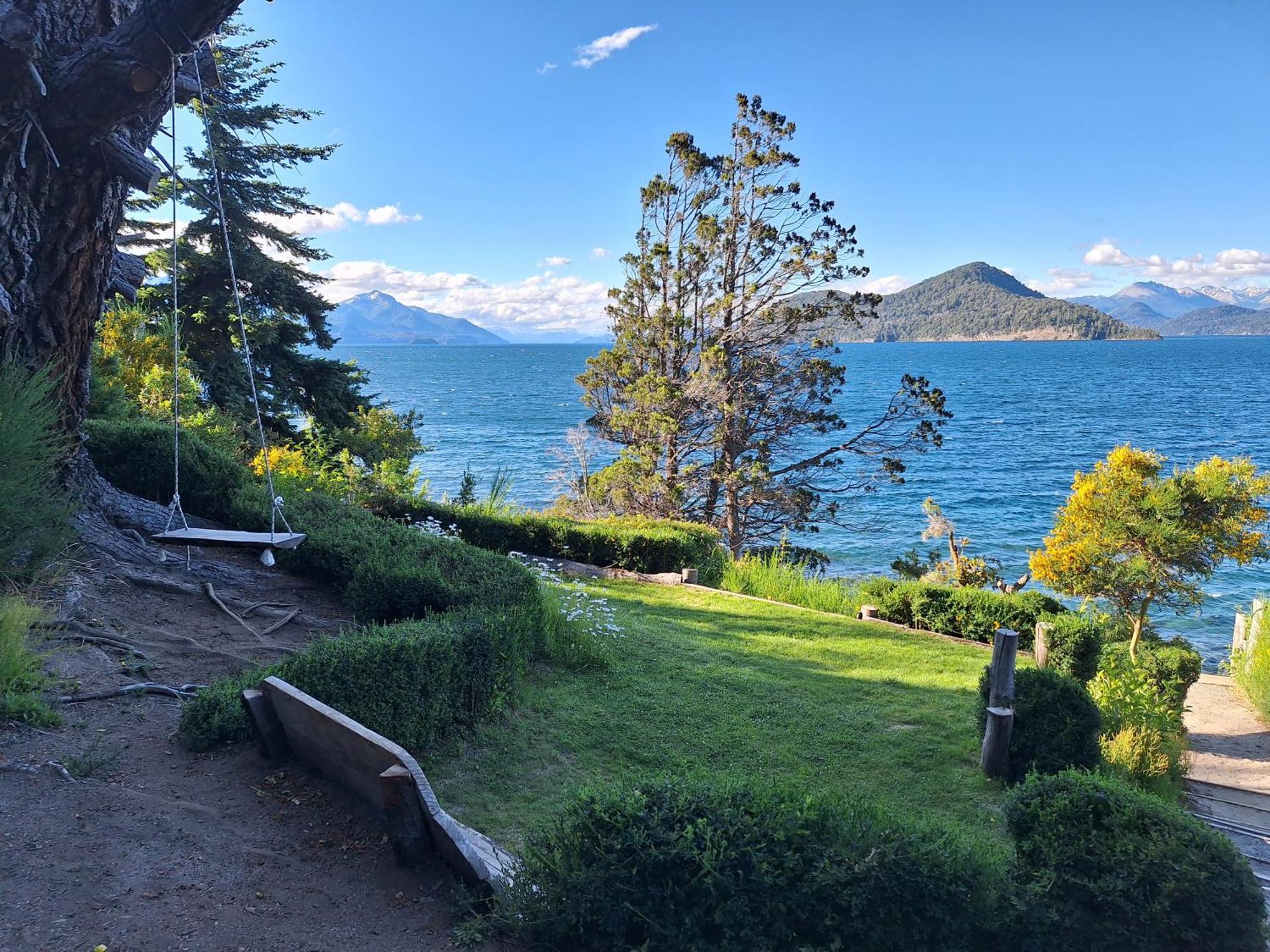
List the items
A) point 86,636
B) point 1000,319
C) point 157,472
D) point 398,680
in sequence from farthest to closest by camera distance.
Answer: point 1000,319 < point 157,472 < point 86,636 < point 398,680

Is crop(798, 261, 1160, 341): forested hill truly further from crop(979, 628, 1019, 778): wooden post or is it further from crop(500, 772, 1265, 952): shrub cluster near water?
crop(500, 772, 1265, 952): shrub cluster near water

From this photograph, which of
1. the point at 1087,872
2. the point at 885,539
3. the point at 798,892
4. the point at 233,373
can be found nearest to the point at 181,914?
the point at 798,892

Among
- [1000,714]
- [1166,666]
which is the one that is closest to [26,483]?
[1000,714]

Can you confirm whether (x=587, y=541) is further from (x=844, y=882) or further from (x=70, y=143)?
(x=844, y=882)

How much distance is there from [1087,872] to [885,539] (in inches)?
920

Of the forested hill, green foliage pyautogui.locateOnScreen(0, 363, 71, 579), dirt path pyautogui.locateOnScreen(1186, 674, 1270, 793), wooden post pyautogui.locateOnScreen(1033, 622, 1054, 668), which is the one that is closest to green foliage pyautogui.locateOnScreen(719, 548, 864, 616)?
wooden post pyautogui.locateOnScreen(1033, 622, 1054, 668)

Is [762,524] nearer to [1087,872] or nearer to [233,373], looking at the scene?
[233,373]

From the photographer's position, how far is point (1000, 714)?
5102 millimetres

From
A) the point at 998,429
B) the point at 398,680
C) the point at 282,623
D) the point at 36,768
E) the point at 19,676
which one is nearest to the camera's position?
the point at 36,768

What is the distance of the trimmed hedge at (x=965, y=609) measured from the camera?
31.9 feet

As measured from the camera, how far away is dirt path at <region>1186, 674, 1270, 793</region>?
6582mm

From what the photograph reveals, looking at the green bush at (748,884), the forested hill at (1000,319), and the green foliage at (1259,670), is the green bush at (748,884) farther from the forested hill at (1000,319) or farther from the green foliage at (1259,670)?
the forested hill at (1000,319)

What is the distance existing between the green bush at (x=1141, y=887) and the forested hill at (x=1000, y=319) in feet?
566

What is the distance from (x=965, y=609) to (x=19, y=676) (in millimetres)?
9831
